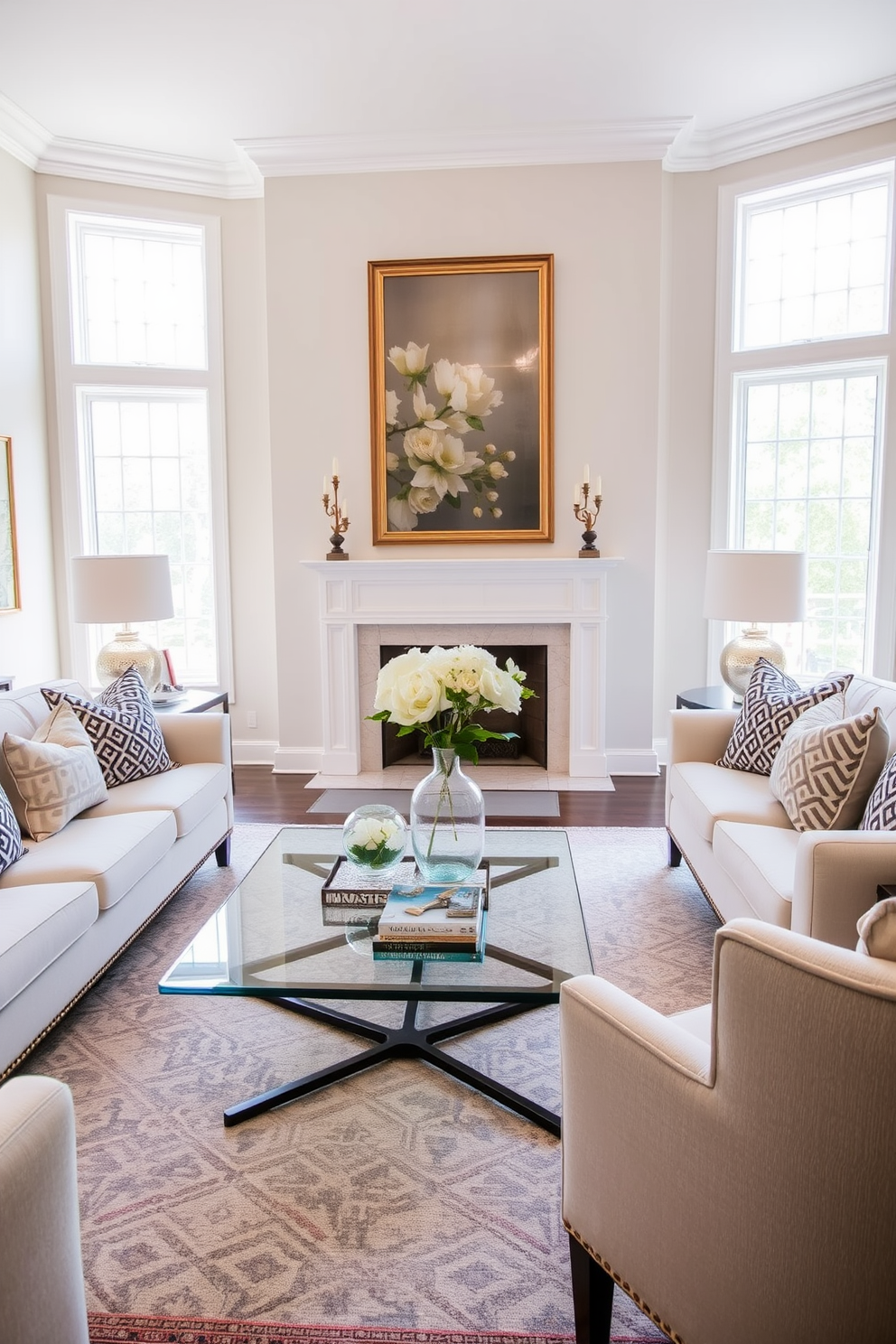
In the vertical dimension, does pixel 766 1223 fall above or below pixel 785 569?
below

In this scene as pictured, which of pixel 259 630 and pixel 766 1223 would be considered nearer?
pixel 766 1223

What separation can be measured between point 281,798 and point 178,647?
1.45m

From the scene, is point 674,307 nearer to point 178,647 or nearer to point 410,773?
point 410,773

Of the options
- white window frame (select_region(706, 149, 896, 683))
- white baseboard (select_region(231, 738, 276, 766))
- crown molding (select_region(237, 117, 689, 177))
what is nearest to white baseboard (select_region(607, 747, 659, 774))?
white window frame (select_region(706, 149, 896, 683))

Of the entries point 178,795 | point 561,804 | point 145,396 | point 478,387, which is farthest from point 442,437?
point 178,795

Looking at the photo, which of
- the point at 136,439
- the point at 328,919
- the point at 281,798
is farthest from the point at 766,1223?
the point at 136,439

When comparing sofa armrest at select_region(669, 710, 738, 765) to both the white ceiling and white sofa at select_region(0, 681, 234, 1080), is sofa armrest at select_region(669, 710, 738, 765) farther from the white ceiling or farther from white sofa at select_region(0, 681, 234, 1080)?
the white ceiling

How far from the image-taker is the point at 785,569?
4.23m

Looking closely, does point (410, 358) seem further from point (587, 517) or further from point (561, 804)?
point (561, 804)

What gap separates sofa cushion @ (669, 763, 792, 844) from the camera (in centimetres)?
311

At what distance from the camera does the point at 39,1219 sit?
47.2 inches

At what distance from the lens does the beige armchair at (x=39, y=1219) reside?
1135 mm

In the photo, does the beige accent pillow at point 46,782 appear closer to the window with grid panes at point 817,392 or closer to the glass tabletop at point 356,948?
the glass tabletop at point 356,948

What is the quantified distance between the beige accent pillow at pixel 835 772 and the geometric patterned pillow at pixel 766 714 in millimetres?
514
